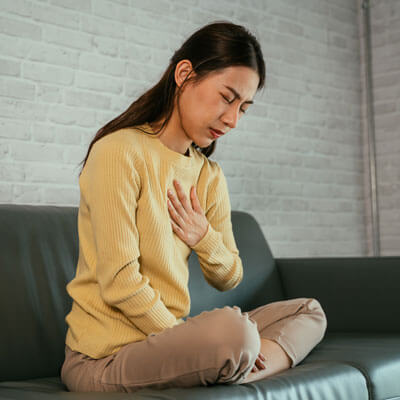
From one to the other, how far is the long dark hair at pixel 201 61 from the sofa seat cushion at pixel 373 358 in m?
0.72

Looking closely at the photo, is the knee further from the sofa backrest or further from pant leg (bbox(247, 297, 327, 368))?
the sofa backrest

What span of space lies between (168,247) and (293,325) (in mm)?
459

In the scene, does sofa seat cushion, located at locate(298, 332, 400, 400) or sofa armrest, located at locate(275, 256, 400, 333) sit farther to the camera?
sofa armrest, located at locate(275, 256, 400, 333)

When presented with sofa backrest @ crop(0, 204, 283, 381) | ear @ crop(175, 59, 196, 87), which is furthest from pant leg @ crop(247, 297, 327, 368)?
ear @ crop(175, 59, 196, 87)

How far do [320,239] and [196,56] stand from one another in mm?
2197

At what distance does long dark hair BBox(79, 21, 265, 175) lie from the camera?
156 centimetres

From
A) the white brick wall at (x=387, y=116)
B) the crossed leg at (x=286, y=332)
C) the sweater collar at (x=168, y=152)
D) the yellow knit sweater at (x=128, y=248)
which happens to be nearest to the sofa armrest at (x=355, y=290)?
the crossed leg at (x=286, y=332)

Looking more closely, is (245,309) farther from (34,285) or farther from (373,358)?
(34,285)

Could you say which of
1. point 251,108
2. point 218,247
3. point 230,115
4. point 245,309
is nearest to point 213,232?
point 218,247

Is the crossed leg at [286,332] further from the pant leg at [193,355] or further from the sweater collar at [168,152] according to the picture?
the sweater collar at [168,152]

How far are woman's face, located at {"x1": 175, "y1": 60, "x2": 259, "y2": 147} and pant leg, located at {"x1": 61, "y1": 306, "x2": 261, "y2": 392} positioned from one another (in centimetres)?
51

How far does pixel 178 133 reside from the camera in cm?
164

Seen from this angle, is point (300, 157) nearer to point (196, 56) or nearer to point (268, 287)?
point (268, 287)

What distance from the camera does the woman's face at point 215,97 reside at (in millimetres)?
1543
